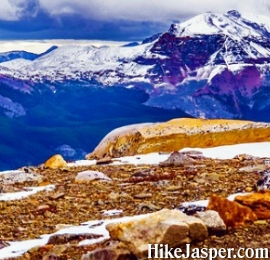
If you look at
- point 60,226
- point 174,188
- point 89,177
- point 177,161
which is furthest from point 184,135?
point 60,226

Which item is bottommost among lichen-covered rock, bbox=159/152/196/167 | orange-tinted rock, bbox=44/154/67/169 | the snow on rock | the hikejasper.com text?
orange-tinted rock, bbox=44/154/67/169

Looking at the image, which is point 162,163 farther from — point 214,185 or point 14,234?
point 14,234

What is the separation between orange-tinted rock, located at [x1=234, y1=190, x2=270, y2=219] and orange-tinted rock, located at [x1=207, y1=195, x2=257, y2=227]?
16cm

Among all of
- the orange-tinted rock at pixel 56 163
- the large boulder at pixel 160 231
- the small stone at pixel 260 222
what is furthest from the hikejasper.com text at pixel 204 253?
the orange-tinted rock at pixel 56 163

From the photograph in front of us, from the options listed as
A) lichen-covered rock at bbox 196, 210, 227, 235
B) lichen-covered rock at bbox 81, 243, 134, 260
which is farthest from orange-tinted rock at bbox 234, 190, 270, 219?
lichen-covered rock at bbox 81, 243, 134, 260

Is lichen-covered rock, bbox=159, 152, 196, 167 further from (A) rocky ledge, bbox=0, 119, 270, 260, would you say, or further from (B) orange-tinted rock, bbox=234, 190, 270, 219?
(B) orange-tinted rock, bbox=234, 190, 270, 219

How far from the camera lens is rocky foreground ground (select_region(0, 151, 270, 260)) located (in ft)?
36.8

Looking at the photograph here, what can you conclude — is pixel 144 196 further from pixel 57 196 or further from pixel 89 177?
pixel 89 177

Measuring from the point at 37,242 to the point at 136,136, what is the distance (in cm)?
1770

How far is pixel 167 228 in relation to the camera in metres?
10.1

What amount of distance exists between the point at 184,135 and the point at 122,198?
1387 centimetres

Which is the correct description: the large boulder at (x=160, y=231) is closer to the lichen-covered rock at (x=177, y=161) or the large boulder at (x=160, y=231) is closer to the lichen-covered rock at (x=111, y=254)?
the lichen-covered rock at (x=111, y=254)

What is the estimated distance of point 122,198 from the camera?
1561 cm

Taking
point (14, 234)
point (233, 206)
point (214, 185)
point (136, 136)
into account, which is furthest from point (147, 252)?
point (136, 136)
